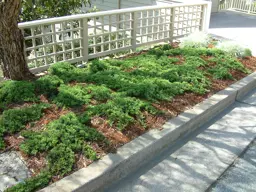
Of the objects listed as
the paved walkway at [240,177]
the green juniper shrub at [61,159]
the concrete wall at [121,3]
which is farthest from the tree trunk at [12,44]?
the concrete wall at [121,3]

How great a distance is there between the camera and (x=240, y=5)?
12.1 m

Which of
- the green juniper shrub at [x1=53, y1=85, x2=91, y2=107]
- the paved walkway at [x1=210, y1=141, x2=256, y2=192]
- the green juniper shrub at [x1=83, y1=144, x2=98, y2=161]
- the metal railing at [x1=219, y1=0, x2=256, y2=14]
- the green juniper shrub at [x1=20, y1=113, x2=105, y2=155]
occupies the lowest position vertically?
the paved walkway at [x1=210, y1=141, x2=256, y2=192]

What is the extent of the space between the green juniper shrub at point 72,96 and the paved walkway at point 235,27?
442 cm

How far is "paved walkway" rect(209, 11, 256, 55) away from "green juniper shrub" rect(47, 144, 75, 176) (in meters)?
5.25

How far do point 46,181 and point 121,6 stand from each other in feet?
30.5

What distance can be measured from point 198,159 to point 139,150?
680 millimetres

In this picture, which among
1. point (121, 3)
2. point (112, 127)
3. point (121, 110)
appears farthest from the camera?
point (121, 3)

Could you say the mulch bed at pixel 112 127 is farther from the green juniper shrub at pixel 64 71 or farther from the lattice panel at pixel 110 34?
the lattice panel at pixel 110 34

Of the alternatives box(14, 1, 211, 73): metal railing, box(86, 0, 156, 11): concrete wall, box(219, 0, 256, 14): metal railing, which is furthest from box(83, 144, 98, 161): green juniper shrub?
box(219, 0, 256, 14): metal railing

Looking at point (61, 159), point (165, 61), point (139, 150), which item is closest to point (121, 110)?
point (139, 150)

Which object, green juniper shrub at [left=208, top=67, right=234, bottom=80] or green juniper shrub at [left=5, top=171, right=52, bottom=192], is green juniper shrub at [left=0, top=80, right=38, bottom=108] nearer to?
green juniper shrub at [left=5, top=171, right=52, bottom=192]

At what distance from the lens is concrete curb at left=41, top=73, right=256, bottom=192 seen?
2502mm

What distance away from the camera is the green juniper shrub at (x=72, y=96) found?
3.57m

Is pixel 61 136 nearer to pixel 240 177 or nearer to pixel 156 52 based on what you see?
pixel 240 177
